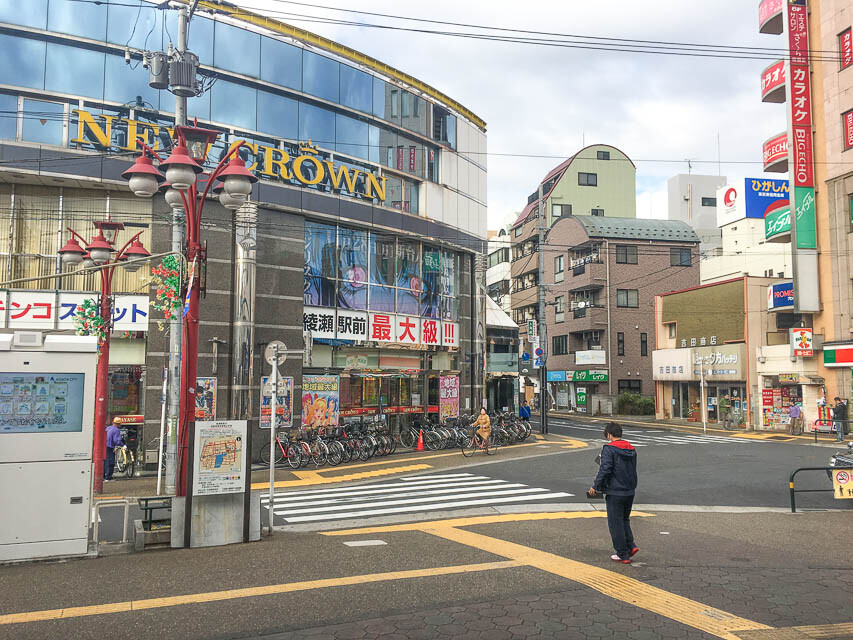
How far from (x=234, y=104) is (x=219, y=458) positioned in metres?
16.3

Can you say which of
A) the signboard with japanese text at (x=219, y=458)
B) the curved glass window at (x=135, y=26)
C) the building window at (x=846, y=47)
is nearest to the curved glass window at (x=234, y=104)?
the curved glass window at (x=135, y=26)

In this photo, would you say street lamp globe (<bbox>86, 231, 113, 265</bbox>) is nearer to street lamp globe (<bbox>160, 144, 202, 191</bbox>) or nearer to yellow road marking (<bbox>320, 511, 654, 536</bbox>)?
street lamp globe (<bbox>160, 144, 202, 191</bbox>)

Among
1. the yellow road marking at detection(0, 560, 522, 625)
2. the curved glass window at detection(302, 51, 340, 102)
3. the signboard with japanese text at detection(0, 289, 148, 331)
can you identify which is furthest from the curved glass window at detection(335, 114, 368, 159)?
the yellow road marking at detection(0, 560, 522, 625)

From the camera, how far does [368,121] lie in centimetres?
2731

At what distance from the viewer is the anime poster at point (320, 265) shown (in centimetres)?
2505

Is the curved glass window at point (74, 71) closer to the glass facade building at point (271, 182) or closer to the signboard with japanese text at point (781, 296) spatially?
the glass facade building at point (271, 182)

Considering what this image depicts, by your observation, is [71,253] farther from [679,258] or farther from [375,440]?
[679,258]

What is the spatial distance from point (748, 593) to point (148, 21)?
878 inches

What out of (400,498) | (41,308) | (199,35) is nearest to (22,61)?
(199,35)

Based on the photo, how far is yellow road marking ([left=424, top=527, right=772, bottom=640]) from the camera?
20.9 feet

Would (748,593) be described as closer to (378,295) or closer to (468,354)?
(378,295)

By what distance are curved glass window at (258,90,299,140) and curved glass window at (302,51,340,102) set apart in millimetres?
961

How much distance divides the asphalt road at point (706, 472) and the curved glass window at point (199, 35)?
15.6m

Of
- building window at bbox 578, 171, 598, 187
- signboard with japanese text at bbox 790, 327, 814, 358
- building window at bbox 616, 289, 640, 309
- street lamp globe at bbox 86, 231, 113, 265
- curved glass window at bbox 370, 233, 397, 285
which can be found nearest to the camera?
street lamp globe at bbox 86, 231, 113, 265
